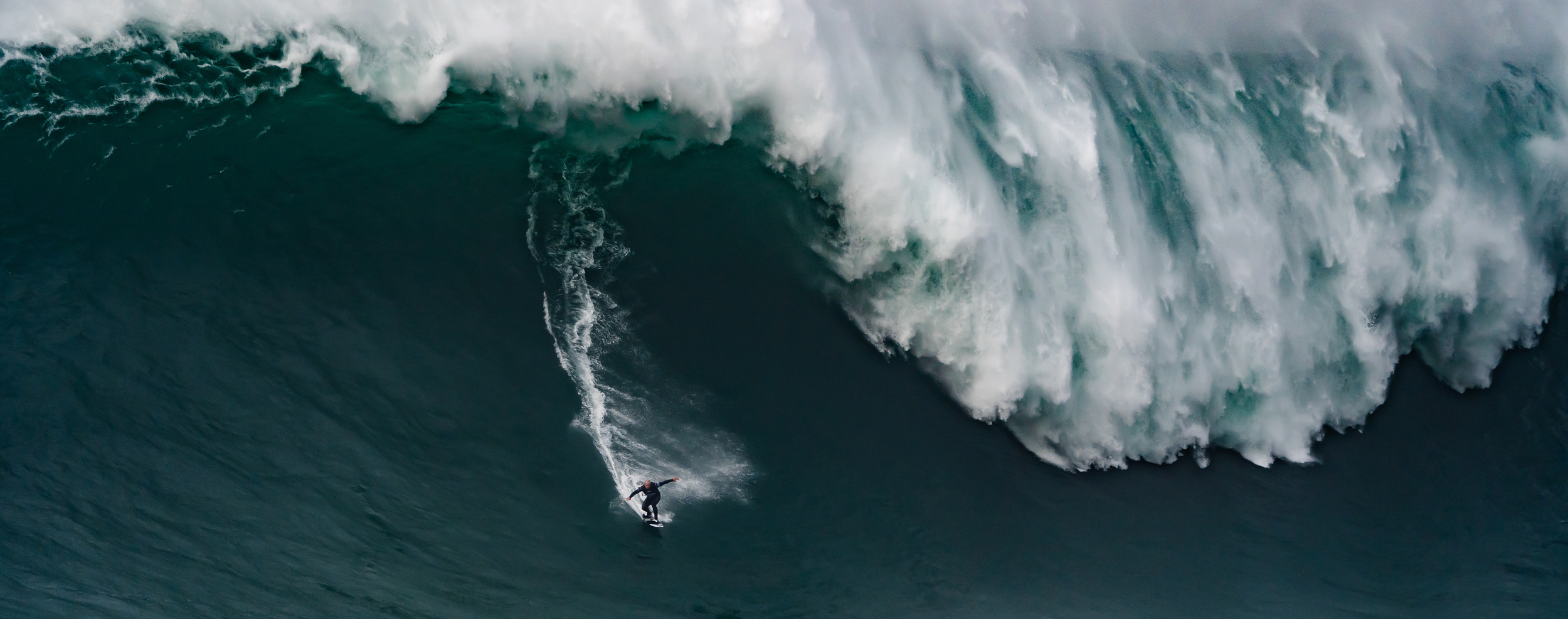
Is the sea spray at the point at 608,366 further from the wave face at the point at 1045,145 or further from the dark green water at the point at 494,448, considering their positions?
the wave face at the point at 1045,145

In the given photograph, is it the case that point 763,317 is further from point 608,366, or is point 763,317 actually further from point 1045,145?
point 1045,145

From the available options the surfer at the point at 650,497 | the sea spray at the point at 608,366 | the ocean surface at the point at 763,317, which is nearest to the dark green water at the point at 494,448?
the ocean surface at the point at 763,317

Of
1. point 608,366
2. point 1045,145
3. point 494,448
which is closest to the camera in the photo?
point 494,448

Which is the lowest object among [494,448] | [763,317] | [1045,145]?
[494,448]

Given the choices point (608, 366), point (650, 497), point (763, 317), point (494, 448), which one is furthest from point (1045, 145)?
point (494, 448)

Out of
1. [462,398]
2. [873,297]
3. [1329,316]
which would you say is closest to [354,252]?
[462,398]

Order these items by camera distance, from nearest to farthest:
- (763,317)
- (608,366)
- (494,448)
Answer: (494,448) < (608,366) < (763,317)

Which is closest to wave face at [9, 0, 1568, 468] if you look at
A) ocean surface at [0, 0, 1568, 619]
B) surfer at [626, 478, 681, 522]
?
ocean surface at [0, 0, 1568, 619]
